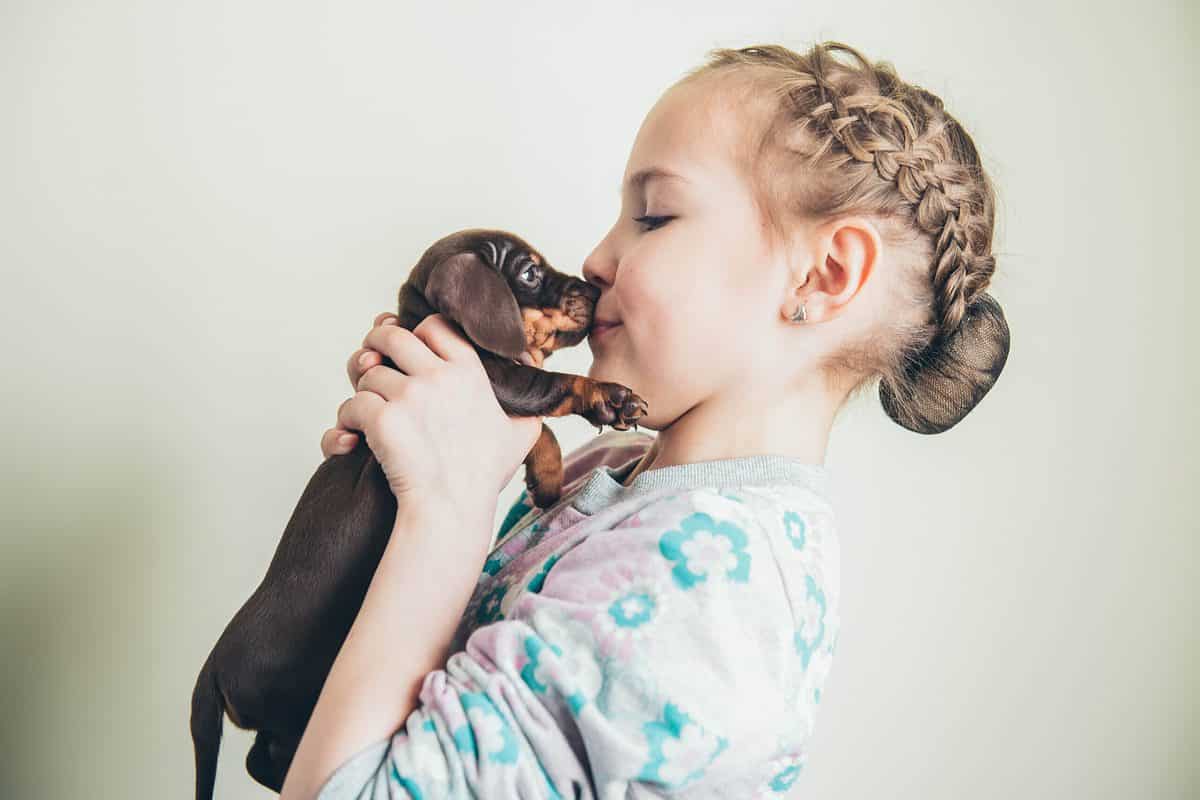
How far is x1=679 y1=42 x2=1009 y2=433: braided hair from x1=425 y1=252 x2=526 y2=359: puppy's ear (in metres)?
0.32

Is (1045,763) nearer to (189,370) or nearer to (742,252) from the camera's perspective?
(742,252)

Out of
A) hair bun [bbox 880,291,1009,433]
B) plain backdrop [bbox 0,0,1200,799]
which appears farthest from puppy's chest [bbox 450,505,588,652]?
plain backdrop [bbox 0,0,1200,799]

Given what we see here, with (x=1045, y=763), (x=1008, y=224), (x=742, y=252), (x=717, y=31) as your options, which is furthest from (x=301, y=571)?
(x=1045, y=763)

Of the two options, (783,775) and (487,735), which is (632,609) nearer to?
(487,735)

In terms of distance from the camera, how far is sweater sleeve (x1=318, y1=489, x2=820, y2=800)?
782 mm

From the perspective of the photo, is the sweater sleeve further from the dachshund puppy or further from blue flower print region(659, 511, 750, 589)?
the dachshund puppy

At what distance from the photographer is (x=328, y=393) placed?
5.52 feet

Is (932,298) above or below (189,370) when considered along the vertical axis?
above

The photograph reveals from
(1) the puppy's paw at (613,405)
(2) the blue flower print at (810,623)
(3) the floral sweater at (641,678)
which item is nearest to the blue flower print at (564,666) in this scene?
(3) the floral sweater at (641,678)

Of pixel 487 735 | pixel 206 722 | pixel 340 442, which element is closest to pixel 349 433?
pixel 340 442

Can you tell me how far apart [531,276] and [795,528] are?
509mm

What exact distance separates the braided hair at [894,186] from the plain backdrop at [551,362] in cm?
67

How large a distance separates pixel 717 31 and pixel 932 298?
932mm

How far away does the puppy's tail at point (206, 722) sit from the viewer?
1094 millimetres
